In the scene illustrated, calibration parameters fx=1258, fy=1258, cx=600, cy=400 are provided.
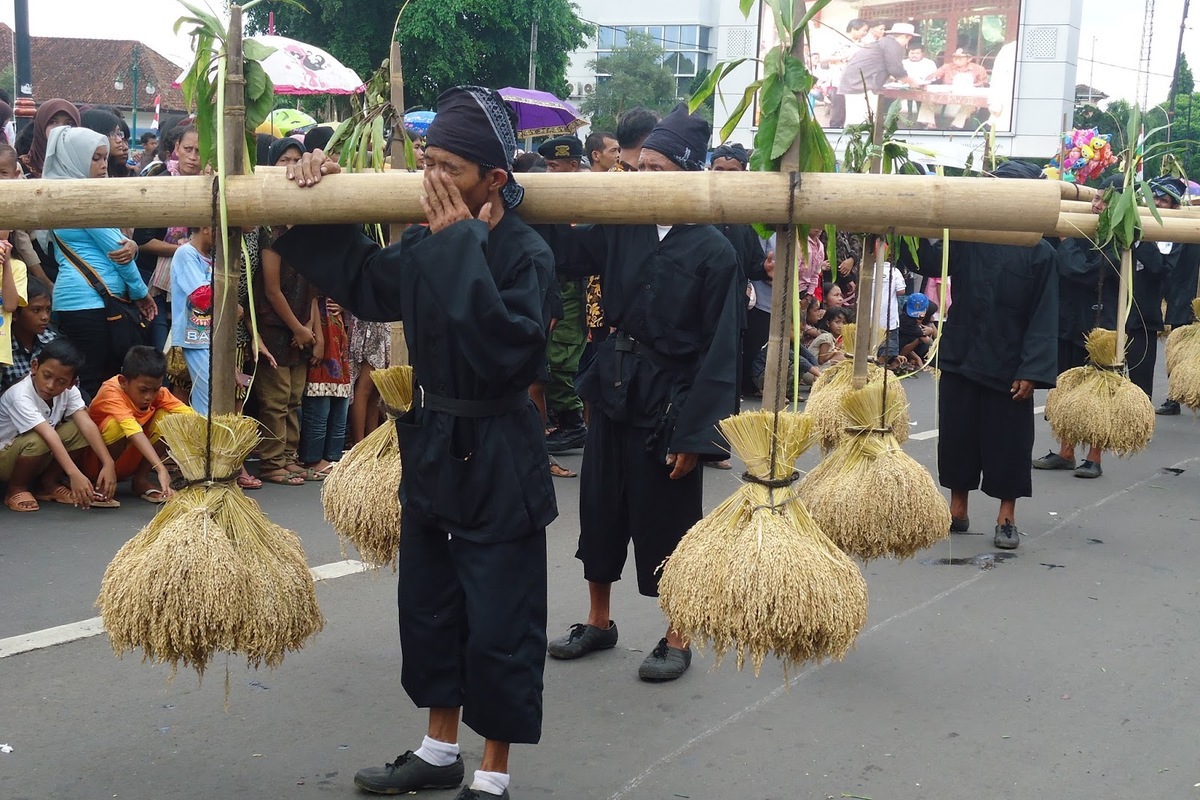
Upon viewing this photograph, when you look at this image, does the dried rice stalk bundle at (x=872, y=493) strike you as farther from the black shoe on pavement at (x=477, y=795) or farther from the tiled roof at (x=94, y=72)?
the tiled roof at (x=94, y=72)

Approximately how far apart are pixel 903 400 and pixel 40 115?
574 centimetres

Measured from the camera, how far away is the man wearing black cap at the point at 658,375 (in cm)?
434

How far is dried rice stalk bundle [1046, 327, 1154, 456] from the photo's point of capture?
23.0 ft

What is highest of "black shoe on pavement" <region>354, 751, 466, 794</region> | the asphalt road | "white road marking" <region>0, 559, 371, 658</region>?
"black shoe on pavement" <region>354, 751, 466, 794</region>

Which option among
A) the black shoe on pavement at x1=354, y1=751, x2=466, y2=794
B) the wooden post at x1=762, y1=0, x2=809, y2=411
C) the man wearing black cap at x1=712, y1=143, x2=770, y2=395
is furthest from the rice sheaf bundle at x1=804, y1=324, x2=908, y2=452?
the black shoe on pavement at x1=354, y1=751, x2=466, y2=794

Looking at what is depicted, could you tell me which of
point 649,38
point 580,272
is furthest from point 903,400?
point 649,38

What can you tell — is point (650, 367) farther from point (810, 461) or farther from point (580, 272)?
point (810, 461)

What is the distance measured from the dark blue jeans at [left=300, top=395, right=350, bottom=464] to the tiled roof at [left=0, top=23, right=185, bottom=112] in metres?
35.8

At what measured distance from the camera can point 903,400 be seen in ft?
15.8

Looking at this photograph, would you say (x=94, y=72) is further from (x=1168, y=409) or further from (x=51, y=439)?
(x=51, y=439)

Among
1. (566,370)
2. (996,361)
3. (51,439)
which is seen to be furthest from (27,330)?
(996,361)

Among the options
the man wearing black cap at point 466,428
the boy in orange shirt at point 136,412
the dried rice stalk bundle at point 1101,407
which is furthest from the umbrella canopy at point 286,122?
the man wearing black cap at point 466,428

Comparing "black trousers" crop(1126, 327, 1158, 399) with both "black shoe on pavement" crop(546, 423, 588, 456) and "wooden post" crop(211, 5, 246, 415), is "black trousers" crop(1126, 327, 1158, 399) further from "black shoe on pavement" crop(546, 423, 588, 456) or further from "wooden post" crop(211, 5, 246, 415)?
"wooden post" crop(211, 5, 246, 415)

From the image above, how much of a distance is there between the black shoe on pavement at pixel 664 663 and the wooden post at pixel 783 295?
1.37 meters
